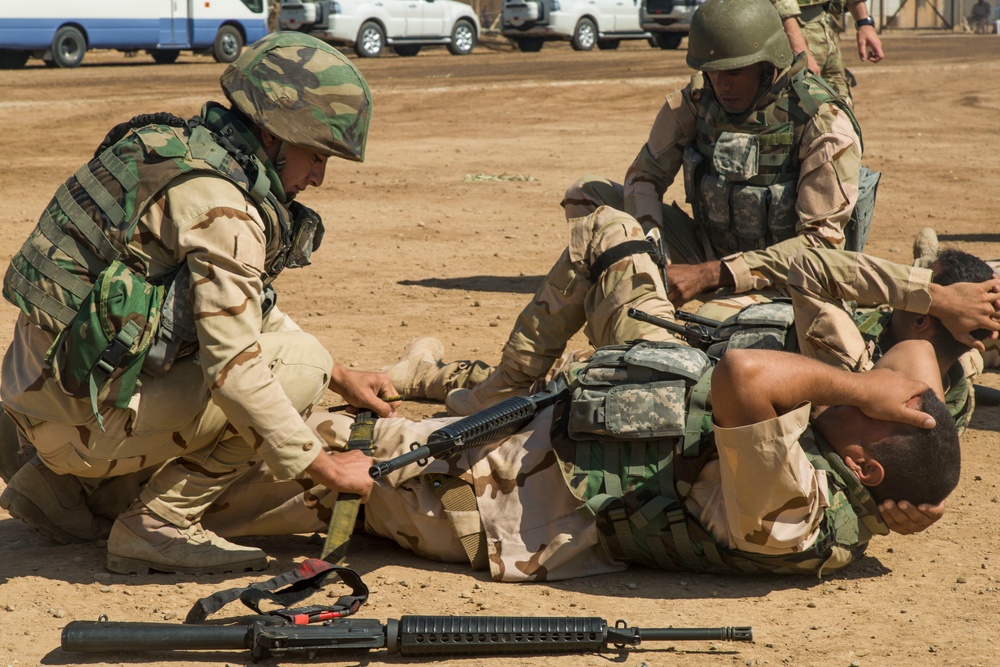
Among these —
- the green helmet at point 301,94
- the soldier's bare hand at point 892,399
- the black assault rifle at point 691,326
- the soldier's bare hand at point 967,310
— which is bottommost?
the black assault rifle at point 691,326

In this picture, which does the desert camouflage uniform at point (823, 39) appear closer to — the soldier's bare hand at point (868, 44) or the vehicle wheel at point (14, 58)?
the soldier's bare hand at point (868, 44)

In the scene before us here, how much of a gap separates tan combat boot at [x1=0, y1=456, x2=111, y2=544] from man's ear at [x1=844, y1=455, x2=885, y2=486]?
2367 mm

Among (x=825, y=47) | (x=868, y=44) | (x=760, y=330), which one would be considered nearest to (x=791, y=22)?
(x=825, y=47)

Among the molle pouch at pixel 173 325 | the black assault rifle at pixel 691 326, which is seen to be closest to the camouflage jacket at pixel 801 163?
the black assault rifle at pixel 691 326

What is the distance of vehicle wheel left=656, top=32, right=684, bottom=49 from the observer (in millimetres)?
27031

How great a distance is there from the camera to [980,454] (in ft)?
16.4

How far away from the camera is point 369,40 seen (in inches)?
926

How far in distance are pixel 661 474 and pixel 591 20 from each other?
24014 millimetres

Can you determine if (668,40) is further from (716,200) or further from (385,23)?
(716,200)

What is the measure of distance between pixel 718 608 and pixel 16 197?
7958mm

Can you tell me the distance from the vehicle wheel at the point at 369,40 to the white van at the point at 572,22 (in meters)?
3.56

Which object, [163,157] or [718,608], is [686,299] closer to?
[718,608]

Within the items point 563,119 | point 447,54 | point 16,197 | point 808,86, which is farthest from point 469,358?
point 447,54

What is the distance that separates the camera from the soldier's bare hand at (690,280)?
5363 millimetres
